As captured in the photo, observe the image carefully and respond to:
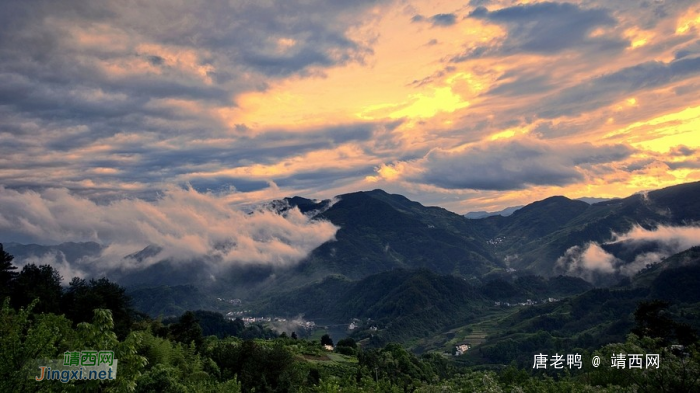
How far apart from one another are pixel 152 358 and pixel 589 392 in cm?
4940

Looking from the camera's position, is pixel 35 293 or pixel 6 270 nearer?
pixel 35 293

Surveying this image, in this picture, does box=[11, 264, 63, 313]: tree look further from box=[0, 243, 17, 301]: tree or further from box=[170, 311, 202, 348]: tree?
box=[170, 311, 202, 348]: tree

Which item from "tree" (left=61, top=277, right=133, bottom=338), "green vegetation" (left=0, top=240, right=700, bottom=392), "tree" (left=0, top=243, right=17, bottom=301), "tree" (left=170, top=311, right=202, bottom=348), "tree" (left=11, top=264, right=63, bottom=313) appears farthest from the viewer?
"tree" (left=170, top=311, right=202, bottom=348)

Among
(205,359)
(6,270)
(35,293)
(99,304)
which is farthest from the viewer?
(6,270)

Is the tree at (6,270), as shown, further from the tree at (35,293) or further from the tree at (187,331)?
the tree at (187,331)

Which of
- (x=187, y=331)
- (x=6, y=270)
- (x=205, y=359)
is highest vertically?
(x=6, y=270)

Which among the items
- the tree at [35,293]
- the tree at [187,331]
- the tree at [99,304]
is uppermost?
the tree at [35,293]

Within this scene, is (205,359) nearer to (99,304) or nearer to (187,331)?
(99,304)

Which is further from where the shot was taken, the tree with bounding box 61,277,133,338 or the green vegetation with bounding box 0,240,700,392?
the tree with bounding box 61,277,133,338

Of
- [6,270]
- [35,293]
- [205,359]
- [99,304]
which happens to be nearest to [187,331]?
[99,304]

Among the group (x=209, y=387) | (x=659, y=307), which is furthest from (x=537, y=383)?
(x=659, y=307)

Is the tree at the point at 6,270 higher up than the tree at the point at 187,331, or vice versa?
the tree at the point at 6,270

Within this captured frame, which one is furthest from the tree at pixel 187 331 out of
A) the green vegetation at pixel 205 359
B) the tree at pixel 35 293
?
the tree at pixel 35 293

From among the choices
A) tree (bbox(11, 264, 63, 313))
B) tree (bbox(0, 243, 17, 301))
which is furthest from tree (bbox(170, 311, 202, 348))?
tree (bbox(0, 243, 17, 301))
